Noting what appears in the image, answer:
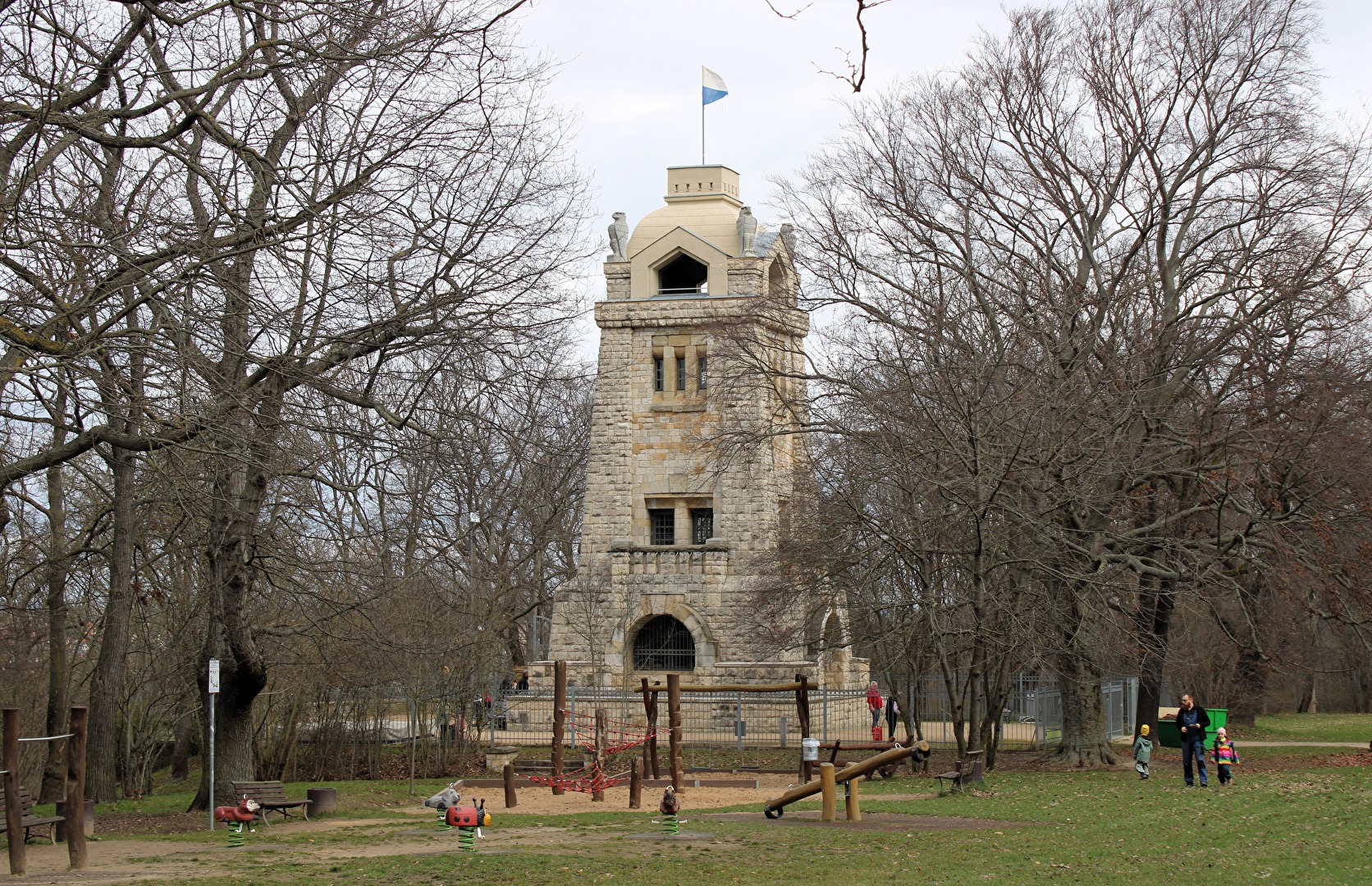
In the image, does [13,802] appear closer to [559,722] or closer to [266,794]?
[266,794]

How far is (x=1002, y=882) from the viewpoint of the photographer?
11219 millimetres

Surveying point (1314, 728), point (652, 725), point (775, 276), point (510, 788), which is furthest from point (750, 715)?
point (1314, 728)

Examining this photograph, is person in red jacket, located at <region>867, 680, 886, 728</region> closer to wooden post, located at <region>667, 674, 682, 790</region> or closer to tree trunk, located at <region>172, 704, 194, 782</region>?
wooden post, located at <region>667, 674, 682, 790</region>

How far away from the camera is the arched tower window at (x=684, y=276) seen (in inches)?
1425

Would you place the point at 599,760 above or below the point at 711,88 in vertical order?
below

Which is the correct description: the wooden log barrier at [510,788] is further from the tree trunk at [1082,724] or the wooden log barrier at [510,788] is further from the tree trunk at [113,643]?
the tree trunk at [1082,724]

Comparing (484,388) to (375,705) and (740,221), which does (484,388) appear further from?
(740,221)

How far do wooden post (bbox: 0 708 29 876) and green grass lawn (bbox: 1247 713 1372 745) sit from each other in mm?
26569

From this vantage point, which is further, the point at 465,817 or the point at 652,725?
the point at 652,725

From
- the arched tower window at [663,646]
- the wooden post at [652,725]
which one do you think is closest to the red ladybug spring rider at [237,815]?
the wooden post at [652,725]

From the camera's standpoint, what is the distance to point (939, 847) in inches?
544

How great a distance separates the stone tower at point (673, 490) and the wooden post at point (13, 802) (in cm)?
2027

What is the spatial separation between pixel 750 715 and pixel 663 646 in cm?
296

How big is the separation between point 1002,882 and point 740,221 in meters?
24.5
